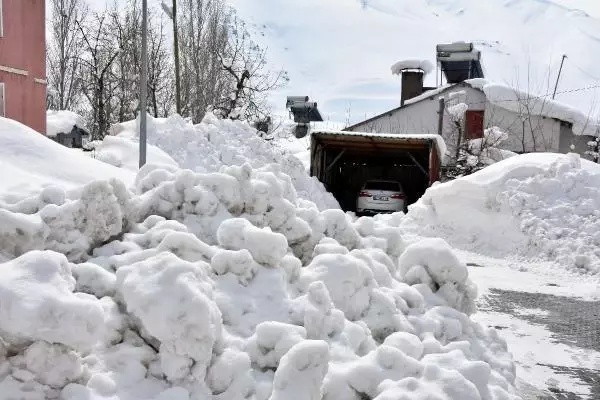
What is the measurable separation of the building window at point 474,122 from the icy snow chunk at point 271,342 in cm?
2553

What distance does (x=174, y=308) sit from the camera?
305 centimetres

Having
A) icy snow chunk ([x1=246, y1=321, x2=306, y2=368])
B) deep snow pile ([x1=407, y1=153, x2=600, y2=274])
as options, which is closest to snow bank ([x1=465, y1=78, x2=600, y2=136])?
deep snow pile ([x1=407, y1=153, x2=600, y2=274])

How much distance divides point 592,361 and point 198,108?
27230mm

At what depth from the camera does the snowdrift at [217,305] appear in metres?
2.84

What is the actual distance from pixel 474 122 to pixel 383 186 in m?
11.3

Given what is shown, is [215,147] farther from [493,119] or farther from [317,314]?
[493,119]

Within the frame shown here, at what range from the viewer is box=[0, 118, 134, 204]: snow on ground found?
591cm

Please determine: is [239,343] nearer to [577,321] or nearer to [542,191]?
[577,321]

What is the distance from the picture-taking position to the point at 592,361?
17.8 ft

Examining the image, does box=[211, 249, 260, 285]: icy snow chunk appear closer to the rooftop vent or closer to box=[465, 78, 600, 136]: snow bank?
box=[465, 78, 600, 136]: snow bank

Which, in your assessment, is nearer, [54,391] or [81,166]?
[54,391]

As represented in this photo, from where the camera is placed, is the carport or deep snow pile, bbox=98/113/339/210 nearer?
deep snow pile, bbox=98/113/339/210

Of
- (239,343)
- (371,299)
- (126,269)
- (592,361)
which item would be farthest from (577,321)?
(126,269)

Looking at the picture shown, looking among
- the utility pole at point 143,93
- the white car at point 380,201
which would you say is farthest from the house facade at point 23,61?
the white car at point 380,201
